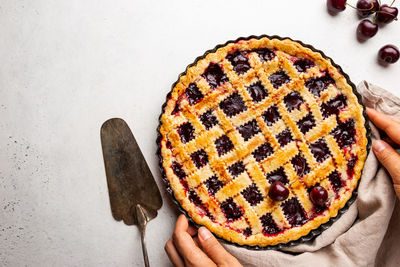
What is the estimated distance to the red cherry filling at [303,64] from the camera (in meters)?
1.57

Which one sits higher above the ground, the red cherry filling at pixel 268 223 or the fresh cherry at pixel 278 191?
the fresh cherry at pixel 278 191

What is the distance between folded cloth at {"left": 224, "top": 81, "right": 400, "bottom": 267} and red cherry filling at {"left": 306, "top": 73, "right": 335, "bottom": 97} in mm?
194

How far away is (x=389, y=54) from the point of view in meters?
1.69

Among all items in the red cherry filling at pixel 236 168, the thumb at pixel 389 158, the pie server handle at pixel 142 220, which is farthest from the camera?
the pie server handle at pixel 142 220

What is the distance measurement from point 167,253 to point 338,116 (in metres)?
1.02

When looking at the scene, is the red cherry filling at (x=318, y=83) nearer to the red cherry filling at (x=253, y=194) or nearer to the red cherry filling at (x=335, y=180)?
the red cherry filling at (x=335, y=180)

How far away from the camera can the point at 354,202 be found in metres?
1.56

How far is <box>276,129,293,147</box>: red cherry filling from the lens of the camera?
1557mm

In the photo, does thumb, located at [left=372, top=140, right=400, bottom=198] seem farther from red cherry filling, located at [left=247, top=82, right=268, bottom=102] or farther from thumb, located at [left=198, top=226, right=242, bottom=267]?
thumb, located at [left=198, top=226, right=242, bottom=267]

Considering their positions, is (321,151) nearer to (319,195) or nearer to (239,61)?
(319,195)

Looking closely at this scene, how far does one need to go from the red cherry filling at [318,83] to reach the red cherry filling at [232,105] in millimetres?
317

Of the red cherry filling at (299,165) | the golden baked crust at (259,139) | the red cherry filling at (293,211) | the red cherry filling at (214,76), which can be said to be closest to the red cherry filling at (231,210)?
the golden baked crust at (259,139)

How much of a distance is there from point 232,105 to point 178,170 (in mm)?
390

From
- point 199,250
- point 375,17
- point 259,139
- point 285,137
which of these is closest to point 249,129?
point 259,139
